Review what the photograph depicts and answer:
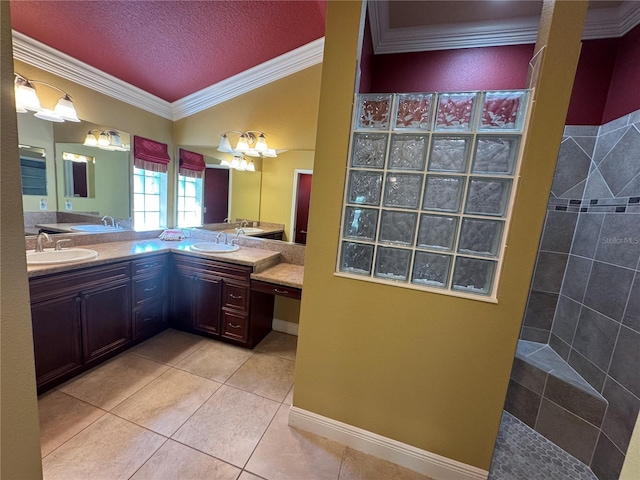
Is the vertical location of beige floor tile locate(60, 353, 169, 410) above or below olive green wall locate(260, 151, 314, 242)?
below

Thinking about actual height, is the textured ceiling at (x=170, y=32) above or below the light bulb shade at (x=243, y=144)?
above

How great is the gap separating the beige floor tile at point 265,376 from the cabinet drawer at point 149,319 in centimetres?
100

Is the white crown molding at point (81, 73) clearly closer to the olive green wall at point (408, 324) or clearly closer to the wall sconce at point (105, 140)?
the wall sconce at point (105, 140)

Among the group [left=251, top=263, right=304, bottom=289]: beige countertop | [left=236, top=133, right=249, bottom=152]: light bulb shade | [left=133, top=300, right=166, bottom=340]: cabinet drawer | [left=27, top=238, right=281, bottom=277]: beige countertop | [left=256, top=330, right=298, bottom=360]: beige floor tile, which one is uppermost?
[left=236, top=133, right=249, bottom=152]: light bulb shade

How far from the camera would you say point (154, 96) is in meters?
2.62

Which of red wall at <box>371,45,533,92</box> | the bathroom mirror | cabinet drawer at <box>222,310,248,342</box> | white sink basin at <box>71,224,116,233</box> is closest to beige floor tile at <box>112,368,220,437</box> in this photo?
cabinet drawer at <box>222,310,248,342</box>

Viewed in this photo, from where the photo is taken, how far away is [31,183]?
6.72 ft

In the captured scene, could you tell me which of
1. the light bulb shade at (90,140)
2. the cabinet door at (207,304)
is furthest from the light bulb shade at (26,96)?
the cabinet door at (207,304)

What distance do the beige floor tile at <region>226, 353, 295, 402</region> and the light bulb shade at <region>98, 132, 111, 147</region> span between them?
237 cm

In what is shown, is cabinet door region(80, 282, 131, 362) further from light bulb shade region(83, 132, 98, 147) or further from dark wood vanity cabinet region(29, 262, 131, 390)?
light bulb shade region(83, 132, 98, 147)

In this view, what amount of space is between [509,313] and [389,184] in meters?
0.83

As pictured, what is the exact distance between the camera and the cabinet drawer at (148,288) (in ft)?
7.47

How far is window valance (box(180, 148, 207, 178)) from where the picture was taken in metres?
2.90

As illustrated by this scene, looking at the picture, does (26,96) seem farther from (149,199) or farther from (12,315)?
(12,315)
